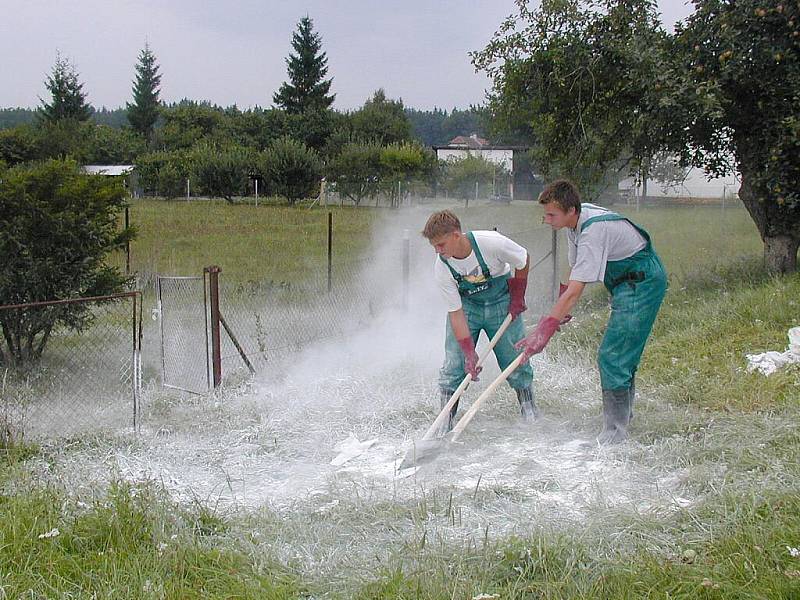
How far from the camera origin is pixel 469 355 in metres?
4.68

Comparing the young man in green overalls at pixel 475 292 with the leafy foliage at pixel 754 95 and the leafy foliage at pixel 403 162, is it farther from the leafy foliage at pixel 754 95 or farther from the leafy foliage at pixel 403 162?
the leafy foliage at pixel 403 162

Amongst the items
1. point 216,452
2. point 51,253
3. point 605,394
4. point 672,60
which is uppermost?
point 672,60

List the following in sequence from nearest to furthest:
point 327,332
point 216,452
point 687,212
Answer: point 216,452, point 327,332, point 687,212

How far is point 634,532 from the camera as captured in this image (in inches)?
126

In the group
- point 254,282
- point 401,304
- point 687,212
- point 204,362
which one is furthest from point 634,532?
point 687,212

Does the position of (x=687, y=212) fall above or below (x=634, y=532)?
above

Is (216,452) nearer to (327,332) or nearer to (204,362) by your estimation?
(204,362)

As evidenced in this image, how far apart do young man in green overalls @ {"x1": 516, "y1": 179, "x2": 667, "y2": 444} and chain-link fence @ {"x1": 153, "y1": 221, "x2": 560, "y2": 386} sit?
8.84 feet

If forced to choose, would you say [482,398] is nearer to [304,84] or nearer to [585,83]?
[585,83]

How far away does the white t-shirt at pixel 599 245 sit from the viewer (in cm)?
426

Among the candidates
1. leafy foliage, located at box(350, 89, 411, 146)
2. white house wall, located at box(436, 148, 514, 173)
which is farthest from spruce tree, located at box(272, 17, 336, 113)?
white house wall, located at box(436, 148, 514, 173)

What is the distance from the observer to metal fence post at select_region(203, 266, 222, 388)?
562 cm

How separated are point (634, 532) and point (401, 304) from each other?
561 centimetres

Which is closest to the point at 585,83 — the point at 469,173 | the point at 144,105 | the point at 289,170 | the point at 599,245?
the point at 599,245
